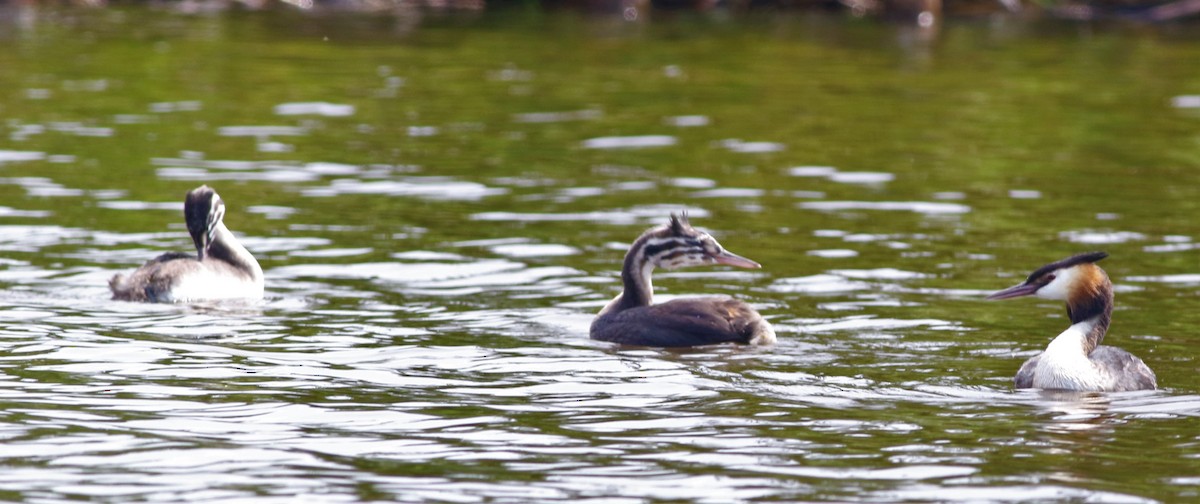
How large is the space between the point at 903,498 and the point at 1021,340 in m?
4.96

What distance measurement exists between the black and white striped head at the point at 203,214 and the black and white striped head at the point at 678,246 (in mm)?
3357

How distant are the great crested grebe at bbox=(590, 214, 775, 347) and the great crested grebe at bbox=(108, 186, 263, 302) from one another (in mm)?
2818

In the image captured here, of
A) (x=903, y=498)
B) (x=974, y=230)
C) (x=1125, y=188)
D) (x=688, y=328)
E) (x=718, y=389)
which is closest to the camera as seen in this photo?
(x=903, y=498)

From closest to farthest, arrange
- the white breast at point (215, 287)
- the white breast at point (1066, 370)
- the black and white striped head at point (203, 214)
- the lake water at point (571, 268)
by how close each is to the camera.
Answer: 1. the lake water at point (571, 268)
2. the white breast at point (1066, 370)
3. the white breast at point (215, 287)
4. the black and white striped head at point (203, 214)

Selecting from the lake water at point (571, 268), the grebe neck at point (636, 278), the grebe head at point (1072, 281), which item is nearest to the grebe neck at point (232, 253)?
the lake water at point (571, 268)

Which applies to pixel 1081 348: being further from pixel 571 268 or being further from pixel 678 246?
pixel 571 268

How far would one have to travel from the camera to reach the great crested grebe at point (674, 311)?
42.4 ft

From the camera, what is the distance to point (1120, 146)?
23812 mm

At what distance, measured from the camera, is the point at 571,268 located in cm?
1606

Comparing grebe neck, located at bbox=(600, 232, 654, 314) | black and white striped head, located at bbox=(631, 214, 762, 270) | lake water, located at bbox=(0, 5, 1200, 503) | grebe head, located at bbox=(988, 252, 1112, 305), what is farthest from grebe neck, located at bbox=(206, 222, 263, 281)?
grebe head, located at bbox=(988, 252, 1112, 305)

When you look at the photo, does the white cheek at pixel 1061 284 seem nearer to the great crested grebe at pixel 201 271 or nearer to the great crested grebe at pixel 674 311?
the great crested grebe at pixel 674 311

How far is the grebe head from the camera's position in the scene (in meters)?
11.9

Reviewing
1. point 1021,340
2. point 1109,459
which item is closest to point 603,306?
point 1021,340

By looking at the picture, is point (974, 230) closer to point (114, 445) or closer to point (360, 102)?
point (114, 445)
